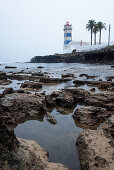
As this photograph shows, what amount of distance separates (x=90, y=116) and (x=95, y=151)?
6.04 feet

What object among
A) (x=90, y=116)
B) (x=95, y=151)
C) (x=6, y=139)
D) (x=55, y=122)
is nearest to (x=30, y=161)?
(x=6, y=139)

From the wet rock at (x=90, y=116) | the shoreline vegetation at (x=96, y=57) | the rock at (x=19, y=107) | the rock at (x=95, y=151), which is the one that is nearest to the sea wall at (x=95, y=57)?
the shoreline vegetation at (x=96, y=57)

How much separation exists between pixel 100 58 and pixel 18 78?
106 feet

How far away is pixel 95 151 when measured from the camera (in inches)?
106

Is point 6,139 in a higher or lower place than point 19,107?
higher

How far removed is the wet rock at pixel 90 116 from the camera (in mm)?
4375

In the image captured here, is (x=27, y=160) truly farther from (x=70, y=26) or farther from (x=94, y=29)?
(x=70, y=26)

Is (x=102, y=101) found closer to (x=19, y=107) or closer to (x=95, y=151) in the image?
(x=19, y=107)

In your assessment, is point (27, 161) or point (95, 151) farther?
point (95, 151)

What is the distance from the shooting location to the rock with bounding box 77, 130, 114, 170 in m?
2.43

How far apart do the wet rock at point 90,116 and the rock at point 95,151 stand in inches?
37.0

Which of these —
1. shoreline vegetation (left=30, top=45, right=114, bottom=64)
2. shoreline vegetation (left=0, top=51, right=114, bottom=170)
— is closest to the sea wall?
shoreline vegetation (left=30, top=45, right=114, bottom=64)

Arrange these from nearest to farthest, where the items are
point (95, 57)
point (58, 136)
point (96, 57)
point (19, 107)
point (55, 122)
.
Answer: point (58, 136) < point (55, 122) < point (19, 107) < point (96, 57) < point (95, 57)

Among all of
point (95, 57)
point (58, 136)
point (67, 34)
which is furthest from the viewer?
point (67, 34)
